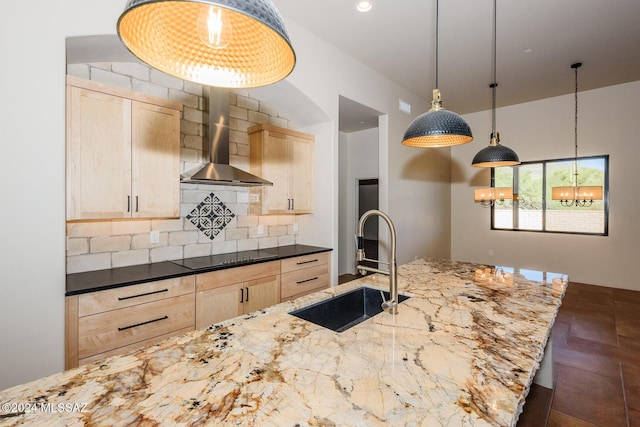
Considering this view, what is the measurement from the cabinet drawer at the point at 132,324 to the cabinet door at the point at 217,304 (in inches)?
2.8

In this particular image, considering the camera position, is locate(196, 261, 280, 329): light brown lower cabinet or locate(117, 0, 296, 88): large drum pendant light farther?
locate(196, 261, 280, 329): light brown lower cabinet

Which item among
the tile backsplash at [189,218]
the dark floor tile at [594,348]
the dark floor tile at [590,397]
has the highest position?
the tile backsplash at [189,218]

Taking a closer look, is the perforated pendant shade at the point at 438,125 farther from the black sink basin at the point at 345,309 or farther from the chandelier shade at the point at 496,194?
the chandelier shade at the point at 496,194

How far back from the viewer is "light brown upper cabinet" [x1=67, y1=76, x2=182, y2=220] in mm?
2236

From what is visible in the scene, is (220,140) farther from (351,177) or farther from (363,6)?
(351,177)

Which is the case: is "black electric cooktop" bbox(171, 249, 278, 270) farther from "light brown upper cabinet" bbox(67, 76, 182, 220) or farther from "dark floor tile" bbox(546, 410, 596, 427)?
"dark floor tile" bbox(546, 410, 596, 427)

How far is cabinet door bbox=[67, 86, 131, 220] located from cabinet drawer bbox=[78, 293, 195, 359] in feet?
2.55

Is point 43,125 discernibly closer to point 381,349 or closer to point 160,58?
point 160,58

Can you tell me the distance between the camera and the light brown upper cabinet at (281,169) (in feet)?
11.8

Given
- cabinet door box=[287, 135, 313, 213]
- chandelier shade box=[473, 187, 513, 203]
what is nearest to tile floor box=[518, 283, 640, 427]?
chandelier shade box=[473, 187, 513, 203]

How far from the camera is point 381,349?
1167 mm

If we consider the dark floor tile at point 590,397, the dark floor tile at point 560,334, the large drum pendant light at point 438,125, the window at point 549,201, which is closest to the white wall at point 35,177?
the large drum pendant light at point 438,125

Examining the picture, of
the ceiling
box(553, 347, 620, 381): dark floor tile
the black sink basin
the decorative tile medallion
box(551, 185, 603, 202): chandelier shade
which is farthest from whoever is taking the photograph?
box(551, 185, 603, 202): chandelier shade

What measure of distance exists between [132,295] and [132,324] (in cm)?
21
